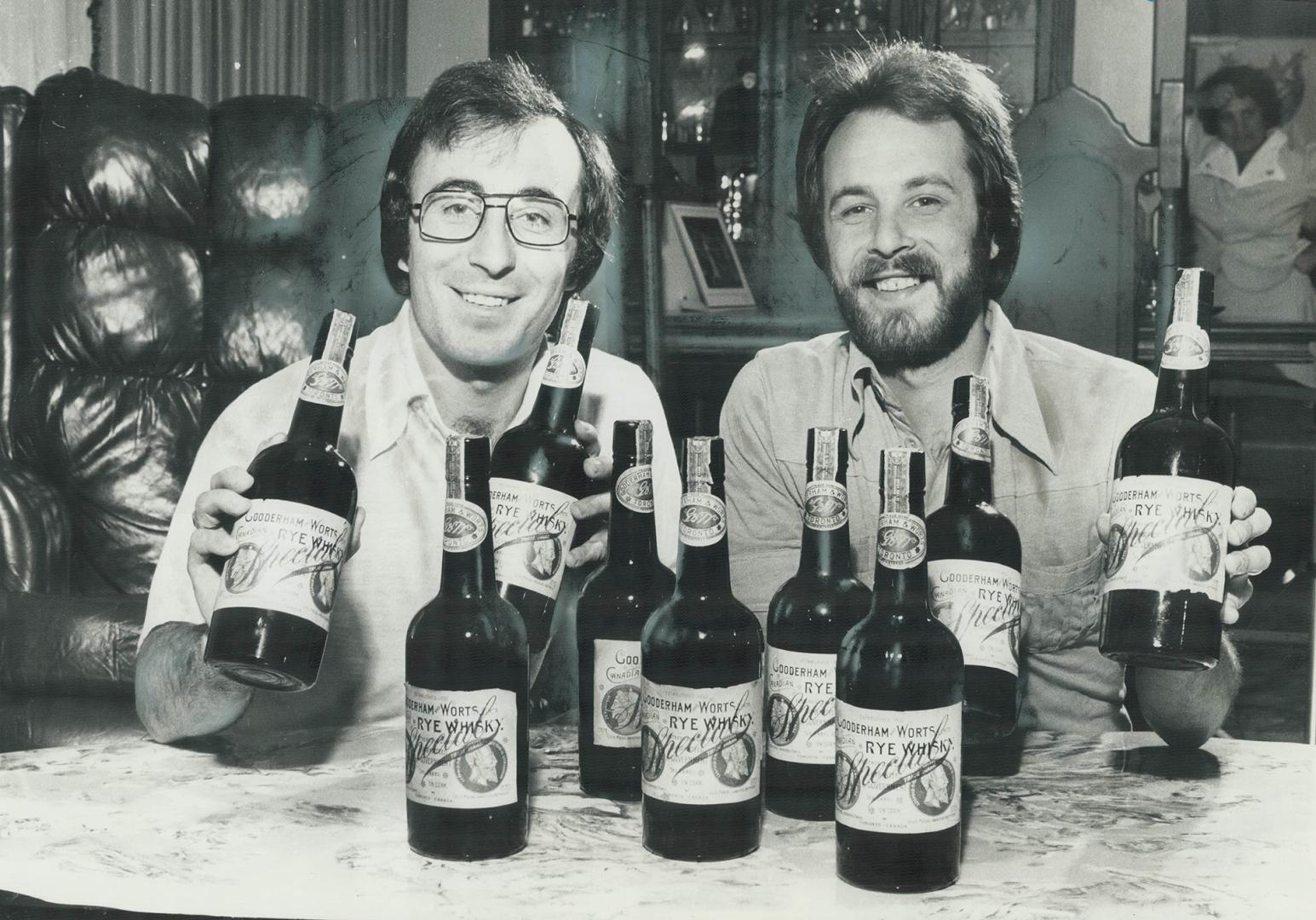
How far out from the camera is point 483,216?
1.48 m

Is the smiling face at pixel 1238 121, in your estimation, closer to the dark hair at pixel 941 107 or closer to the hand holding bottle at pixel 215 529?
the dark hair at pixel 941 107

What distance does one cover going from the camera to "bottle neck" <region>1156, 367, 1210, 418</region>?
3.99 feet

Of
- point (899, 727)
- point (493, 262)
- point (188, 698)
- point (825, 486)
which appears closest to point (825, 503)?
point (825, 486)

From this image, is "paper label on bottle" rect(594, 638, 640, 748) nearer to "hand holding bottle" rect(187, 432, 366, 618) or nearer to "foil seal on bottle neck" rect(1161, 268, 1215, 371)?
"hand holding bottle" rect(187, 432, 366, 618)

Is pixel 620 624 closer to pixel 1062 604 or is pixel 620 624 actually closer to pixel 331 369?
pixel 331 369

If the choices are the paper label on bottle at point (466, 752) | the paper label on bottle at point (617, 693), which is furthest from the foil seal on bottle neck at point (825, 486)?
the paper label on bottle at point (466, 752)

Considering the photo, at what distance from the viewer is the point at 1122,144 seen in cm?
152

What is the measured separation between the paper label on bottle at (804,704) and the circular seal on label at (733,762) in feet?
0.36

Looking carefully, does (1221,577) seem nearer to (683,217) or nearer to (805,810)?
(805,810)

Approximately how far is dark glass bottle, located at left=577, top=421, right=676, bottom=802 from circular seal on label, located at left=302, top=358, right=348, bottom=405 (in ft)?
0.89

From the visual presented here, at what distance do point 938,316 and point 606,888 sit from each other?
81cm

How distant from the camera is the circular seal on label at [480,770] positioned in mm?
1043

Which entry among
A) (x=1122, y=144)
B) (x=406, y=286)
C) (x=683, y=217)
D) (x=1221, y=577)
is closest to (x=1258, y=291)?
(x=1122, y=144)

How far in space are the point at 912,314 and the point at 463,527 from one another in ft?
2.18
